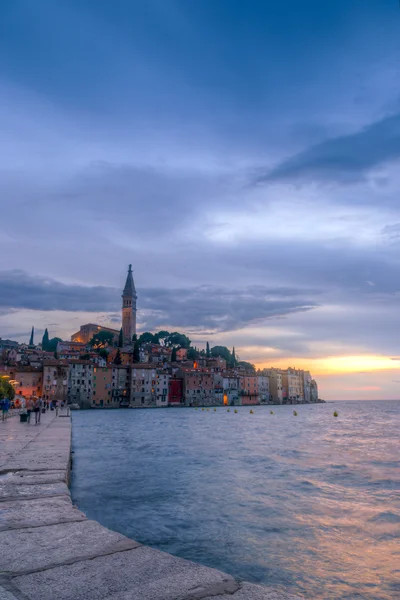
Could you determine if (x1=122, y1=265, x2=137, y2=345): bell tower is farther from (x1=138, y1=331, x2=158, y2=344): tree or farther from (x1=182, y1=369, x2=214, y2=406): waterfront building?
(x1=182, y1=369, x2=214, y2=406): waterfront building

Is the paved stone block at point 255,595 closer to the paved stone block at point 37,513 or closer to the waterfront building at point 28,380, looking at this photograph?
the paved stone block at point 37,513

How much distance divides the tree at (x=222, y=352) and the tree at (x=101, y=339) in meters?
47.5

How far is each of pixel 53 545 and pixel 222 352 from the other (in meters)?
185

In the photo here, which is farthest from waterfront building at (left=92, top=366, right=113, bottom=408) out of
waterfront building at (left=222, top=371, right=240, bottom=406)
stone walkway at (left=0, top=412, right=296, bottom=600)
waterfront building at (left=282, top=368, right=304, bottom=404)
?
stone walkway at (left=0, top=412, right=296, bottom=600)

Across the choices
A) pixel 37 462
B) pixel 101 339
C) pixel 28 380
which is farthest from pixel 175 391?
pixel 37 462

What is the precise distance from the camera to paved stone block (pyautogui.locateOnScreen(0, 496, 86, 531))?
4.63 m

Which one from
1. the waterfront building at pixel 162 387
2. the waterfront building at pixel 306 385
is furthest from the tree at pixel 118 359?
the waterfront building at pixel 306 385

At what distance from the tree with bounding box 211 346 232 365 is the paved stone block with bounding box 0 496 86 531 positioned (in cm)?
17962

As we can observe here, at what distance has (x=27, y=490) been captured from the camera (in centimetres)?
646

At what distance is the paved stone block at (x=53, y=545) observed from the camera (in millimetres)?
3393

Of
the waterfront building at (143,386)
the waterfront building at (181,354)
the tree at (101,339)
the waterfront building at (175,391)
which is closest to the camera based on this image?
the waterfront building at (143,386)

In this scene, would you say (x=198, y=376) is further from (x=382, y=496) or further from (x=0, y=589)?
(x=0, y=589)

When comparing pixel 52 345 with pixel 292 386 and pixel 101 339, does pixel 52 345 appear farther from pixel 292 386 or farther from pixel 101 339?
pixel 292 386

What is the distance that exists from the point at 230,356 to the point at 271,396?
91.8 feet
